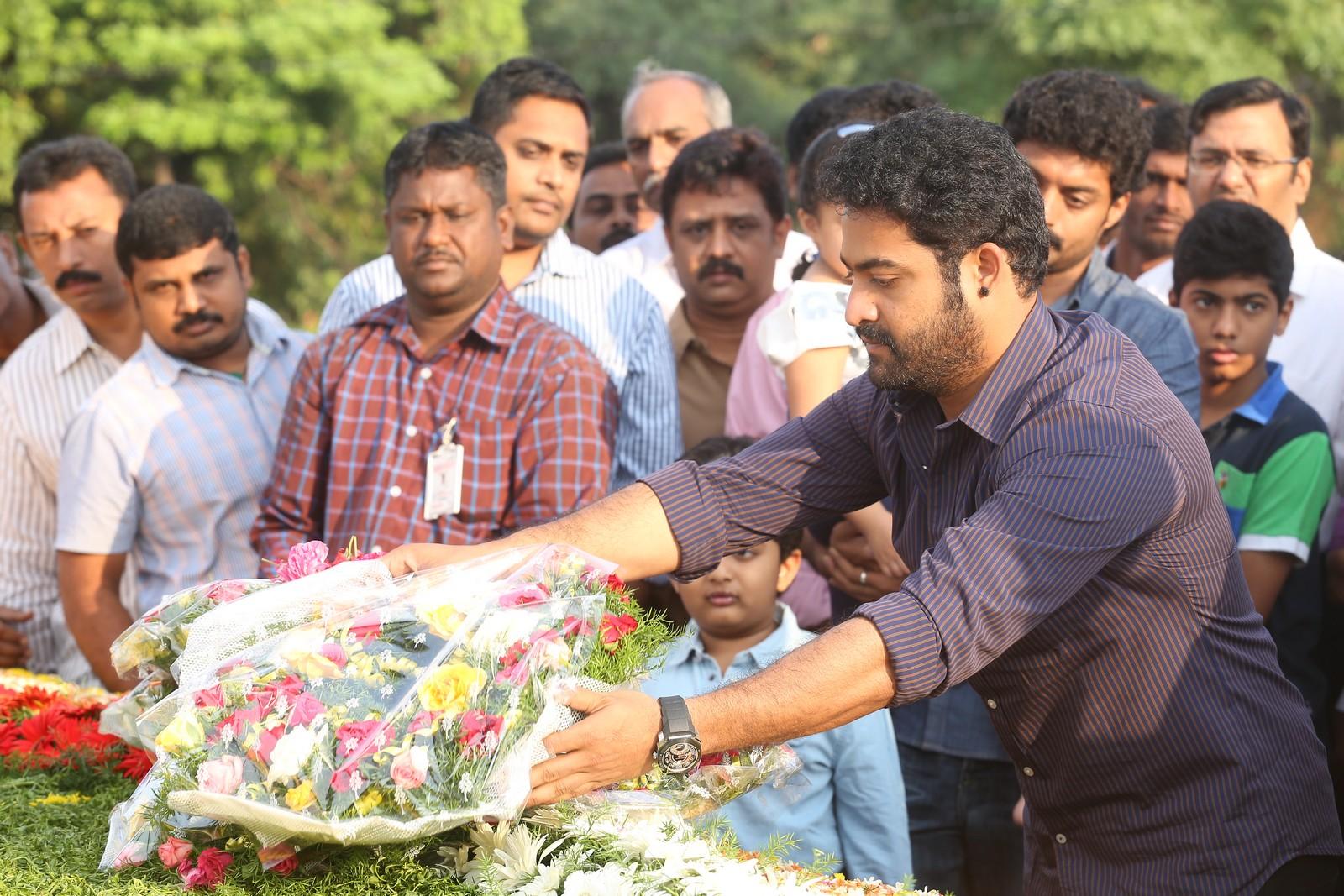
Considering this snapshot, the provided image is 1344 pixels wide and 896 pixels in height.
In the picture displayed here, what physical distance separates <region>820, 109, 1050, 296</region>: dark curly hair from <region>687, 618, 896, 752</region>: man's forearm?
30.8 inches

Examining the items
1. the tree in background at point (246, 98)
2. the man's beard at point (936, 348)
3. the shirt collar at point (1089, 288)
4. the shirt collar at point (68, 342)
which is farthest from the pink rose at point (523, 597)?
the tree in background at point (246, 98)

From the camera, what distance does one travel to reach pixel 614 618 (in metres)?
2.76

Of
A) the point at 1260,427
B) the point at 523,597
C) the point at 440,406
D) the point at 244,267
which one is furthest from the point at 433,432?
the point at 1260,427

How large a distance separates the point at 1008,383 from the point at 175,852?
1.84m

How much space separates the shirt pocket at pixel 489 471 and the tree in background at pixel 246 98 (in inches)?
617

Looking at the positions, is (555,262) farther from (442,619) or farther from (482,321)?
(442,619)

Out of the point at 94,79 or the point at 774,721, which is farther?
the point at 94,79

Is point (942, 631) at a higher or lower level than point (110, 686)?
higher

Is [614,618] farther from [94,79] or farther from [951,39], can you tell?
[951,39]

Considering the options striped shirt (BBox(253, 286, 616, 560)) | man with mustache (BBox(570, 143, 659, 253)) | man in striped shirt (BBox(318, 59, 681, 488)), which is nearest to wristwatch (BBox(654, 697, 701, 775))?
striped shirt (BBox(253, 286, 616, 560))

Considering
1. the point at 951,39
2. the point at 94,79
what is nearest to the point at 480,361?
the point at 94,79

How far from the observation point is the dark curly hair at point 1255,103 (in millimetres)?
5328

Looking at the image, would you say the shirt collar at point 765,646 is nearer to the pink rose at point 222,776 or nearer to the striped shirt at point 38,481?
the pink rose at point 222,776

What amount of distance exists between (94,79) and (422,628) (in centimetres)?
2078
